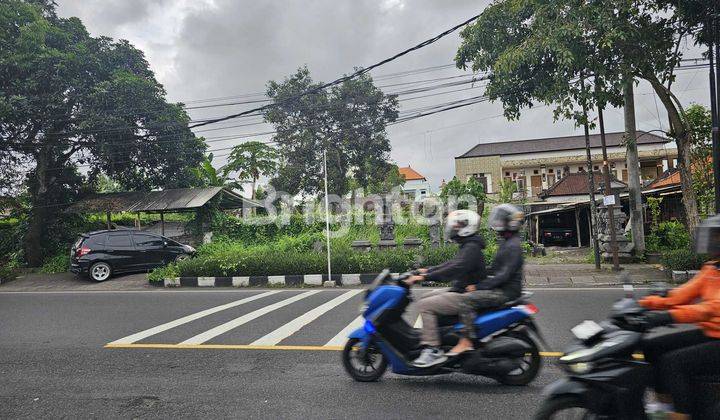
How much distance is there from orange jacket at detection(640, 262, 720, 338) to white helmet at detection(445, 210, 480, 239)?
1615mm

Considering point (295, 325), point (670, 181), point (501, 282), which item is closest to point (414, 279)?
point (501, 282)

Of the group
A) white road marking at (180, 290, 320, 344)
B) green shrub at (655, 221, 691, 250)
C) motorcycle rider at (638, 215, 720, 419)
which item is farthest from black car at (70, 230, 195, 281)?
green shrub at (655, 221, 691, 250)

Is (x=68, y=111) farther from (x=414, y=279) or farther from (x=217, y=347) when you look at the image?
(x=414, y=279)

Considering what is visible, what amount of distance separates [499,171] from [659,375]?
138 feet

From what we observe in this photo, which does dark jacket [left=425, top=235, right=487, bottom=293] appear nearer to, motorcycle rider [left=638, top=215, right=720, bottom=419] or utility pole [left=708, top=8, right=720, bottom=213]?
motorcycle rider [left=638, top=215, right=720, bottom=419]

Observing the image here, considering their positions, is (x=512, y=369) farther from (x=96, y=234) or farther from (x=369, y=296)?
(x=96, y=234)

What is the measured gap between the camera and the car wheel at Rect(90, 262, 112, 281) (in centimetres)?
1469

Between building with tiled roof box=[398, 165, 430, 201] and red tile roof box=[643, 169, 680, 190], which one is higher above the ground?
building with tiled roof box=[398, 165, 430, 201]

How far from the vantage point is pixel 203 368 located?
5293 mm

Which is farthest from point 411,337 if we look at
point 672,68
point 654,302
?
point 672,68

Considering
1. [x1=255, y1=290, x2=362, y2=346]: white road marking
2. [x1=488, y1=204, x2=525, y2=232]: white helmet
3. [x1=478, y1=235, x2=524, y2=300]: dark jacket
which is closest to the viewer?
[x1=478, y1=235, x2=524, y2=300]: dark jacket

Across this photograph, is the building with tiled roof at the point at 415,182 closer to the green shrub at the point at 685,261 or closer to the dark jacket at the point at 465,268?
the green shrub at the point at 685,261

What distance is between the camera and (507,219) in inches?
182

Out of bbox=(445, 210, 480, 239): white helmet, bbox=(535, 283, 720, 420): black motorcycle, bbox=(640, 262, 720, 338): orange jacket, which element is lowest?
bbox=(535, 283, 720, 420): black motorcycle
